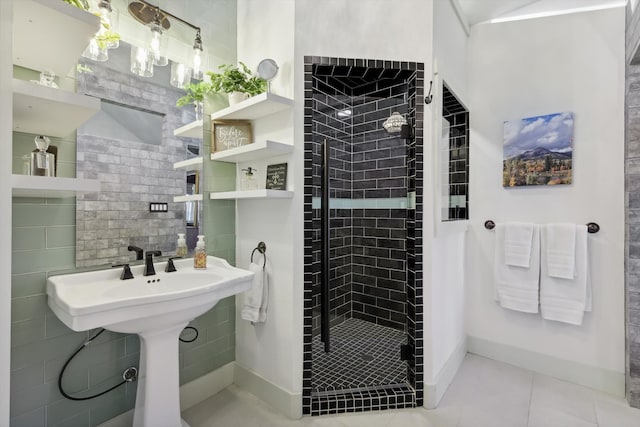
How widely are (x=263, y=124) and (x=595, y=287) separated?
255 centimetres

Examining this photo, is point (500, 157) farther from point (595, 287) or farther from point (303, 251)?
point (303, 251)

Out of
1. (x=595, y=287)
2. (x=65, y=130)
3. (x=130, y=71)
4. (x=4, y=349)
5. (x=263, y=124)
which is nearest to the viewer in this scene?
(x=4, y=349)

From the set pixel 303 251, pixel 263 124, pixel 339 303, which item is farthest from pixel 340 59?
pixel 339 303

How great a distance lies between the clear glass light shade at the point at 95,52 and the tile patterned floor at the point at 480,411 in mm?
2055

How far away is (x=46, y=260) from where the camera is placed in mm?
1475

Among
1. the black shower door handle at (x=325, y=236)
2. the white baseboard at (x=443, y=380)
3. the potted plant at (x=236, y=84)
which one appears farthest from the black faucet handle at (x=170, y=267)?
the white baseboard at (x=443, y=380)

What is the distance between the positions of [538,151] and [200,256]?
2.52 meters

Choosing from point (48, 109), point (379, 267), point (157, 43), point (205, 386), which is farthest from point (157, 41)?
point (379, 267)

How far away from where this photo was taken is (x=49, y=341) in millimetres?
1479

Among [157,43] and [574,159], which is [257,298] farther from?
[574,159]

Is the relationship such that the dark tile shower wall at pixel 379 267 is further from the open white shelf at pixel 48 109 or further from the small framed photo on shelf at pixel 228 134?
the open white shelf at pixel 48 109

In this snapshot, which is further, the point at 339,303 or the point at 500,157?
the point at 339,303

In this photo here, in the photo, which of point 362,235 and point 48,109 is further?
point 362,235

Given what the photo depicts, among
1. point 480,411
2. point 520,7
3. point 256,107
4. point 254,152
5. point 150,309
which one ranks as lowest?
point 480,411
